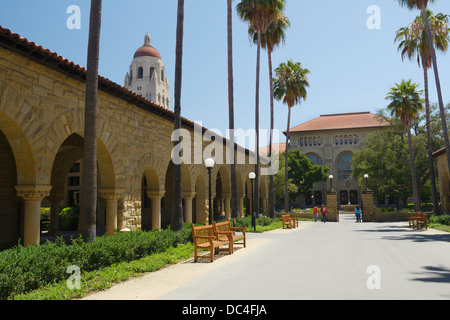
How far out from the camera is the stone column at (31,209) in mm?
8906

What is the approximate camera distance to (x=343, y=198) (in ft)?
225

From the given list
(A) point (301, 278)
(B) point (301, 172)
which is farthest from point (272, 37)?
(B) point (301, 172)

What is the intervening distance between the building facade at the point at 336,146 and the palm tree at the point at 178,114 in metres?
55.3

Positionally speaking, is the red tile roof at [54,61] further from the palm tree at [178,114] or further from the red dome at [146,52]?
the red dome at [146,52]

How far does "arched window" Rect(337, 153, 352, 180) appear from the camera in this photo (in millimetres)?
67562

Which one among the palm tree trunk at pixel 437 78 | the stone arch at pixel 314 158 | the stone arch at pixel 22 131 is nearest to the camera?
the stone arch at pixel 22 131

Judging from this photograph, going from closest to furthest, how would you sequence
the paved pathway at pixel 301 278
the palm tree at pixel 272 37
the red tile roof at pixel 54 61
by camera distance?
the paved pathway at pixel 301 278 → the red tile roof at pixel 54 61 → the palm tree at pixel 272 37

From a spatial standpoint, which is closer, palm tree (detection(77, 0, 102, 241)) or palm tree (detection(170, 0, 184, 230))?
palm tree (detection(77, 0, 102, 241))

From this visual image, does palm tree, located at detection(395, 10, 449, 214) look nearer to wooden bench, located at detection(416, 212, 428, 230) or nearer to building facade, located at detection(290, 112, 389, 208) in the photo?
wooden bench, located at detection(416, 212, 428, 230)

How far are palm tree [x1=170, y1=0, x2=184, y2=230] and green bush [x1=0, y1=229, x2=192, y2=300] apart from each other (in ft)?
10.4

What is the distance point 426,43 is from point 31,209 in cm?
2819

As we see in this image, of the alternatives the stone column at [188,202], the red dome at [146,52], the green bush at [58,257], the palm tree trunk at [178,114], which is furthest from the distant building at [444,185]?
the red dome at [146,52]

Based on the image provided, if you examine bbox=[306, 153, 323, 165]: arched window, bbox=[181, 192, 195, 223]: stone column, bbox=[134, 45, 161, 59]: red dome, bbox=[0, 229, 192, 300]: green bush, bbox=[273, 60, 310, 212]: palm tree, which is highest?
bbox=[134, 45, 161, 59]: red dome

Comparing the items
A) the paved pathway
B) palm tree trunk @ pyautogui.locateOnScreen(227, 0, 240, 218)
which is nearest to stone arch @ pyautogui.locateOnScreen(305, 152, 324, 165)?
palm tree trunk @ pyautogui.locateOnScreen(227, 0, 240, 218)
